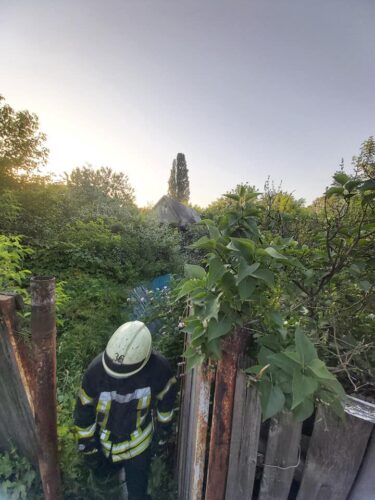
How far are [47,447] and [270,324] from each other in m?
1.70

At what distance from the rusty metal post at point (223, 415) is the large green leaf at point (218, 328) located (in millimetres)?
92

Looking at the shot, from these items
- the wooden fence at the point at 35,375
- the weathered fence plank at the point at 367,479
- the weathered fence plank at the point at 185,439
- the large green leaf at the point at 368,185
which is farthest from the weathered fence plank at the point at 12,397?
the large green leaf at the point at 368,185

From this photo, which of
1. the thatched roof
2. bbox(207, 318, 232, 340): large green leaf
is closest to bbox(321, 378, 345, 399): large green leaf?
bbox(207, 318, 232, 340): large green leaf

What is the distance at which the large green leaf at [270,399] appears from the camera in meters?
0.81

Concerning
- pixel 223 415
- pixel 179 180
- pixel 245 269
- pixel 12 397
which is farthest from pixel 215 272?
pixel 179 180

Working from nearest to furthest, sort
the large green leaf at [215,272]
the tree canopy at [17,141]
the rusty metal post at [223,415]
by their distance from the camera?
1. the large green leaf at [215,272]
2. the rusty metal post at [223,415]
3. the tree canopy at [17,141]

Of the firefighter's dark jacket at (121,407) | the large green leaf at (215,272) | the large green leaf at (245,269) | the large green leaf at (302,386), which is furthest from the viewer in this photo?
the firefighter's dark jacket at (121,407)

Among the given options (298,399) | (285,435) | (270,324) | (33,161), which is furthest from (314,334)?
(33,161)

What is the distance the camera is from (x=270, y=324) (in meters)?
1.16

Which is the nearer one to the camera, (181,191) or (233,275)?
(233,275)

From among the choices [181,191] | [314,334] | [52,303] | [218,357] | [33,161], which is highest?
[181,191]

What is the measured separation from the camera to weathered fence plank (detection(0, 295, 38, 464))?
1.49 metres

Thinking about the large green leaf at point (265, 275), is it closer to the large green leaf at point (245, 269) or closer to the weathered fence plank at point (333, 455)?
the large green leaf at point (245, 269)

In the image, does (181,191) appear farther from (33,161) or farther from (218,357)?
(218,357)
